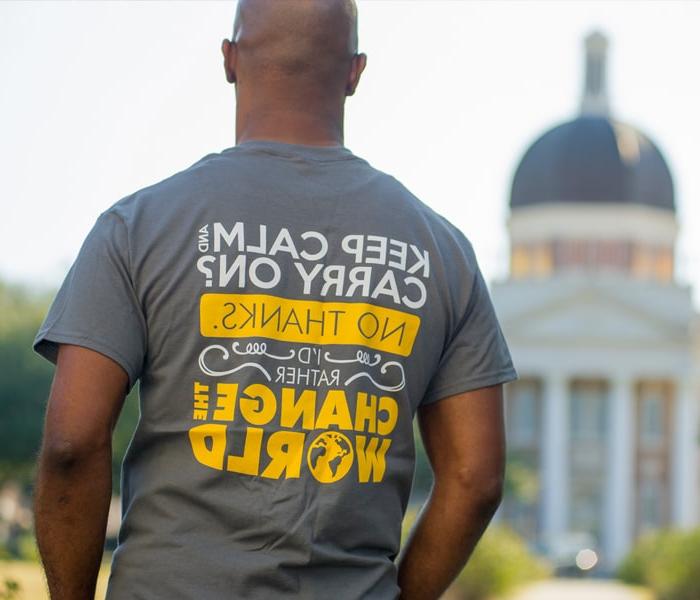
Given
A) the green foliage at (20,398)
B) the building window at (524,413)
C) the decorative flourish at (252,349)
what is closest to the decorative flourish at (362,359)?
the decorative flourish at (252,349)

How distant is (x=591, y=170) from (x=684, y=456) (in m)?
15.0

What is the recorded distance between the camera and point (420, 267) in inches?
120

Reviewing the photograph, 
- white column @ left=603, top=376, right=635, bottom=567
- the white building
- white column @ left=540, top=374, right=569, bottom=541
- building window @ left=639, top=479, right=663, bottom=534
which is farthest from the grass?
building window @ left=639, top=479, right=663, bottom=534

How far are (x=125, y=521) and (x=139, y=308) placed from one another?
1.18 feet

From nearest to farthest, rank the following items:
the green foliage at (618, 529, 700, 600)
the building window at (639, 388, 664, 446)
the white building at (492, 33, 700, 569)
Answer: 1. the green foliage at (618, 529, 700, 600)
2. the white building at (492, 33, 700, 569)
3. the building window at (639, 388, 664, 446)

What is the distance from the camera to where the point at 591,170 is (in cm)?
7906

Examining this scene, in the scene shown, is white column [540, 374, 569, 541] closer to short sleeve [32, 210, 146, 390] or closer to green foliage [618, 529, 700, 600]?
green foliage [618, 529, 700, 600]

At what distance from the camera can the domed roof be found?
258 feet

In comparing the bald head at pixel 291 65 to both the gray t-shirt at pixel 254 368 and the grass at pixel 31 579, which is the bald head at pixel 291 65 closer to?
the gray t-shirt at pixel 254 368

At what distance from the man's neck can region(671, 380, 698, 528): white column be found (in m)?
69.1

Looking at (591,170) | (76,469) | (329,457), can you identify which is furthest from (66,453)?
(591,170)

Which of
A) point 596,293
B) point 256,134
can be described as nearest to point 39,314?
point 596,293

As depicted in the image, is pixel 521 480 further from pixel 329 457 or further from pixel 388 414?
pixel 329 457

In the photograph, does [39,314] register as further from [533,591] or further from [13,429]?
[533,591]
